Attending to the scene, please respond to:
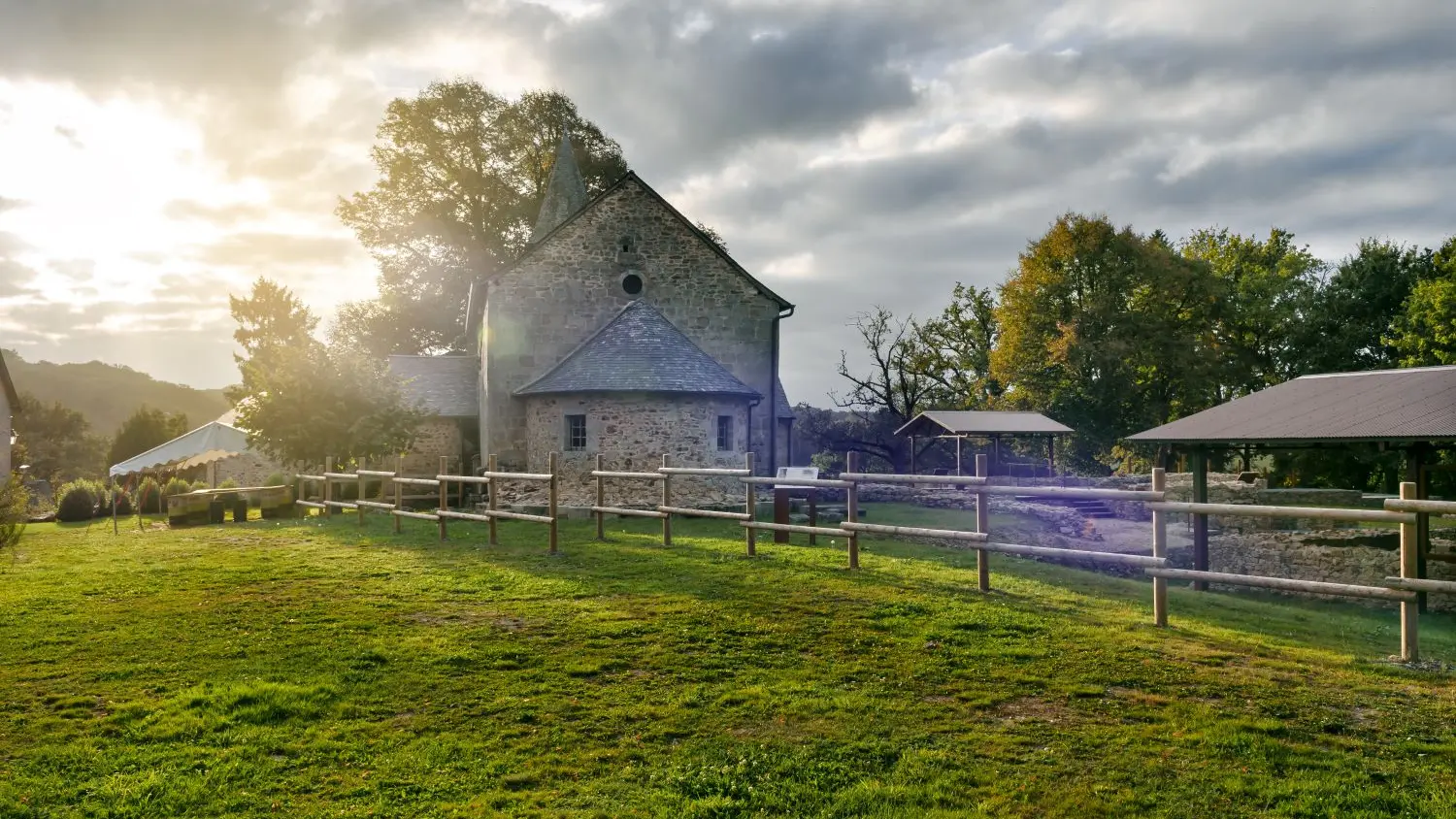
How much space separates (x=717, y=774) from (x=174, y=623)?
6.92 meters

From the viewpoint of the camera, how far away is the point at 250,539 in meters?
17.3

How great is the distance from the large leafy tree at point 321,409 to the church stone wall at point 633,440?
5.15 m

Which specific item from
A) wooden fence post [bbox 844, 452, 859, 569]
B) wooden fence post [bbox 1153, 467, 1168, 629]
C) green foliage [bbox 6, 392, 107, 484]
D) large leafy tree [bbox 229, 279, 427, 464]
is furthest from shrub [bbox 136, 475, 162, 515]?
wooden fence post [bbox 1153, 467, 1168, 629]

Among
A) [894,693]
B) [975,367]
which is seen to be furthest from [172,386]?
[894,693]

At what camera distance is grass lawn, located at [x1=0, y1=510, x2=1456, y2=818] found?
4.91 meters

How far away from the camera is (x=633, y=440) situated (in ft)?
69.9

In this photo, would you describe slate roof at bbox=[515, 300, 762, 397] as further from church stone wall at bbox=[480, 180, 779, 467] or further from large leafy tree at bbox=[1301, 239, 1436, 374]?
large leafy tree at bbox=[1301, 239, 1436, 374]

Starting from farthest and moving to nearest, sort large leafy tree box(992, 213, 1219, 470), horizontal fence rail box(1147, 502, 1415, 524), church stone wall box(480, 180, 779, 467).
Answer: large leafy tree box(992, 213, 1219, 470)
church stone wall box(480, 180, 779, 467)
horizontal fence rail box(1147, 502, 1415, 524)

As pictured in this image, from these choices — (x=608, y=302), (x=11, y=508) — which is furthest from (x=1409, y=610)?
(x=608, y=302)

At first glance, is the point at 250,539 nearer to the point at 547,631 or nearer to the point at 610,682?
the point at 547,631

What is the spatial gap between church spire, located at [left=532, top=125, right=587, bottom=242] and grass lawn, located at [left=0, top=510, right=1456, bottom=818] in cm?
2248

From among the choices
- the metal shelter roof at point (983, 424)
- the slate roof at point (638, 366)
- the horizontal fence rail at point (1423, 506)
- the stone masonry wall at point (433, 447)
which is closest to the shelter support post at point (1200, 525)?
the horizontal fence rail at point (1423, 506)

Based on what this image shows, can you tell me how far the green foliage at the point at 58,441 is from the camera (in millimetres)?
47469

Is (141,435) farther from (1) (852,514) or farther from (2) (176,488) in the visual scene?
(1) (852,514)
